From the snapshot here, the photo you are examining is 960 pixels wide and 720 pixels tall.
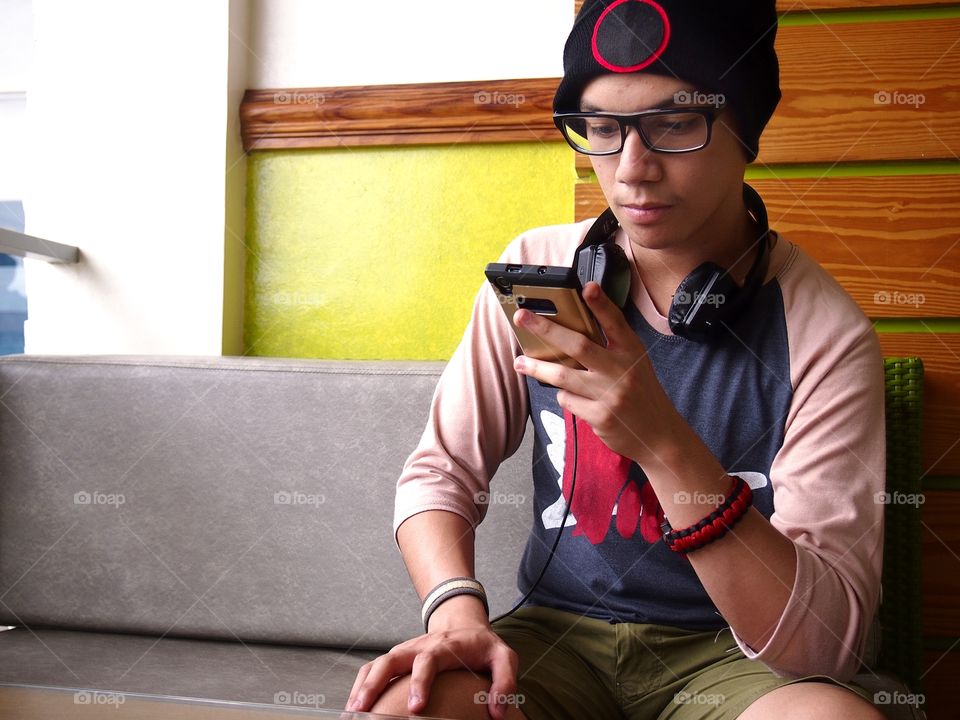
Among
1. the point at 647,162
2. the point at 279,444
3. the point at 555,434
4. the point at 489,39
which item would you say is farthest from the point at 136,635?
the point at 489,39

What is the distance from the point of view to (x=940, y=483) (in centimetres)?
138

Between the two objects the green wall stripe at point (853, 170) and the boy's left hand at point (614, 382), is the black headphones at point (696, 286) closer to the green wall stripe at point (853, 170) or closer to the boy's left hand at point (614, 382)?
the boy's left hand at point (614, 382)

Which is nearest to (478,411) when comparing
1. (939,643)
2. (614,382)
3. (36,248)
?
(614,382)

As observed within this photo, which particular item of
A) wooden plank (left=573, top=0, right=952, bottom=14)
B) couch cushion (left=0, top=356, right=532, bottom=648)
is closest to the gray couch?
Result: couch cushion (left=0, top=356, right=532, bottom=648)

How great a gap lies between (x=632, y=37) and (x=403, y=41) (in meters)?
0.87

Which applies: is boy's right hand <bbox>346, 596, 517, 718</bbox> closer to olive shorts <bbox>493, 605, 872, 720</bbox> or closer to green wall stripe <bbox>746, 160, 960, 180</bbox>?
olive shorts <bbox>493, 605, 872, 720</bbox>

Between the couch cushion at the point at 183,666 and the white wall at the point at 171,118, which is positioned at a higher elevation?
the white wall at the point at 171,118

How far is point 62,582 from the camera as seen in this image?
134 centimetres

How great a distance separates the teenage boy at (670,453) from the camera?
2.52 ft

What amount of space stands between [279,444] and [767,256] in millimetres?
739

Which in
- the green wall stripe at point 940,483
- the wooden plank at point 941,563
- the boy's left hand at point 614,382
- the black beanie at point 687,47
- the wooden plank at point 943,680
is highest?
the black beanie at point 687,47

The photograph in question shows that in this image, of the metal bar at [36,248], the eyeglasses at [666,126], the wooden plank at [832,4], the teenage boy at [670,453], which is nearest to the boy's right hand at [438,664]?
the teenage boy at [670,453]

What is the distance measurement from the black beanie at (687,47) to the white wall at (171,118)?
0.73m

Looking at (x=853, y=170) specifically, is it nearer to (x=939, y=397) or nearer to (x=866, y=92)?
Answer: (x=866, y=92)
